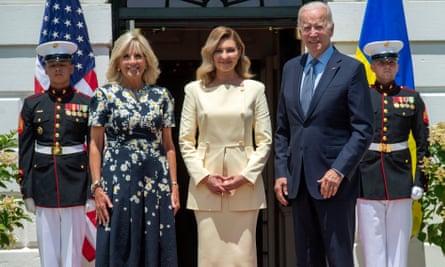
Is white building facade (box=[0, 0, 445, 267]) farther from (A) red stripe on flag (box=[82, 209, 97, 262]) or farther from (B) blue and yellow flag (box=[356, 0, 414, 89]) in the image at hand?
(A) red stripe on flag (box=[82, 209, 97, 262])

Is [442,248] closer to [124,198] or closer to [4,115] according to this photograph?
[124,198]

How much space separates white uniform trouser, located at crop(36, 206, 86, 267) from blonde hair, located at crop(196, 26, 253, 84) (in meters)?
1.22

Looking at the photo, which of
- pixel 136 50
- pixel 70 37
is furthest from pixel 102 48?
pixel 136 50

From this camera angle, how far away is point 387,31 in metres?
6.14

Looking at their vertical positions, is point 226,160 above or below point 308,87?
below

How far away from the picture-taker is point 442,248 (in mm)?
5984

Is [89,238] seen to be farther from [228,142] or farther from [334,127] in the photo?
[334,127]

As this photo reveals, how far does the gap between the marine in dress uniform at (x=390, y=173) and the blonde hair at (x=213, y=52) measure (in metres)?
1.09

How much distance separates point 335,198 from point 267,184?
171 inches

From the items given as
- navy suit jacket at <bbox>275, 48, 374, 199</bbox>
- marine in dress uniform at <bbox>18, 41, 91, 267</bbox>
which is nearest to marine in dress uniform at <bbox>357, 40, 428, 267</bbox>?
navy suit jacket at <bbox>275, 48, 374, 199</bbox>

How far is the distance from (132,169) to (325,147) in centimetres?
112

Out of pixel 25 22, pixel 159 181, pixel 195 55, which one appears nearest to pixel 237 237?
pixel 159 181

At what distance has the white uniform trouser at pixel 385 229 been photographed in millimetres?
5668

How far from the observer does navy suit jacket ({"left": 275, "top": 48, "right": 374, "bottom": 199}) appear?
A: 4480 millimetres
